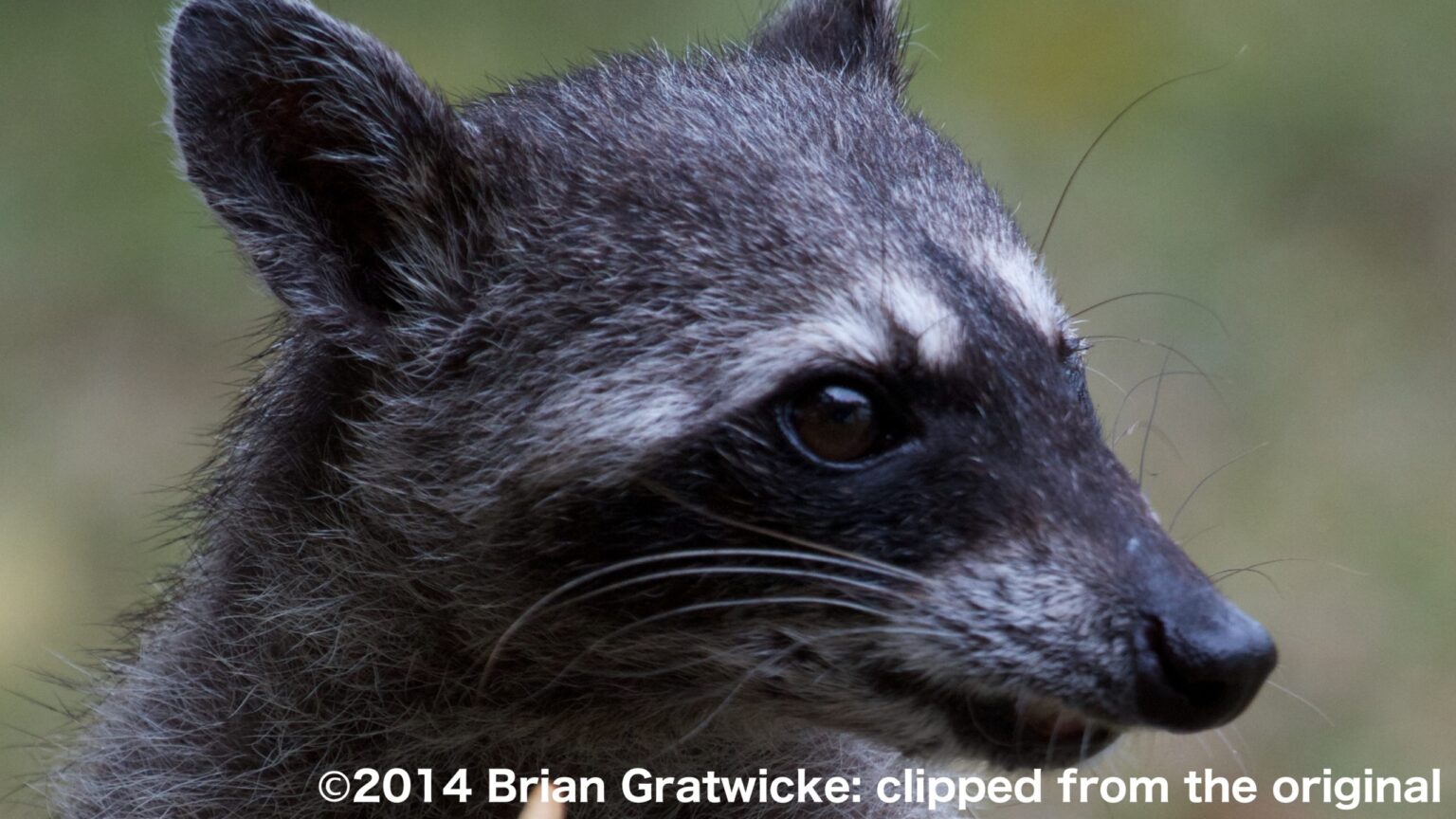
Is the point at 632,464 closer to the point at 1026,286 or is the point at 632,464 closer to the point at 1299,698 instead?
the point at 1026,286

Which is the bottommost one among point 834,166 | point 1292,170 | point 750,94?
point 834,166

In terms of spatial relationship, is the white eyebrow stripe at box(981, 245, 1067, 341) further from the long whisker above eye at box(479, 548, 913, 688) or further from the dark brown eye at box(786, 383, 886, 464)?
the long whisker above eye at box(479, 548, 913, 688)

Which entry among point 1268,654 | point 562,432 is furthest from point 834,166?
point 1268,654

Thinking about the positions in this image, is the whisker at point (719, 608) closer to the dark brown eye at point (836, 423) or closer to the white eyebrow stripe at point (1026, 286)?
the dark brown eye at point (836, 423)

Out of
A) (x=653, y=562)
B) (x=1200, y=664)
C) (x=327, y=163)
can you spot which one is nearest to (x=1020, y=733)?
(x=1200, y=664)

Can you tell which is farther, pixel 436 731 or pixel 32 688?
pixel 32 688

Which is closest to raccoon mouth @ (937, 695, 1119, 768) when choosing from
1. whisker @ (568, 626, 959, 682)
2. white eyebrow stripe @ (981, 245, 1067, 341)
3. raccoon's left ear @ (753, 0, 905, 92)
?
whisker @ (568, 626, 959, 682)

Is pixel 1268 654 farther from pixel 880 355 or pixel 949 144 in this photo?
pixel 949 144
